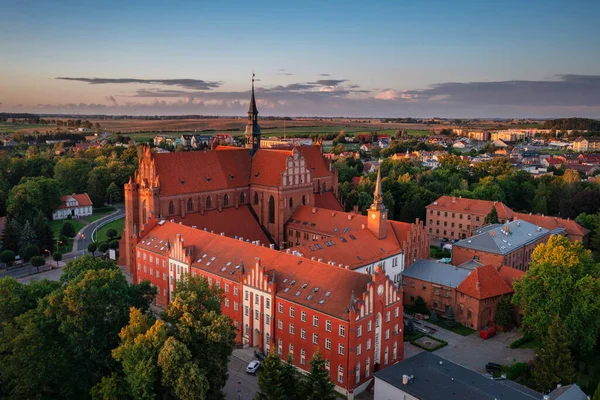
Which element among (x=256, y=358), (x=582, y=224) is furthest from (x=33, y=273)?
(x=582, y=224)

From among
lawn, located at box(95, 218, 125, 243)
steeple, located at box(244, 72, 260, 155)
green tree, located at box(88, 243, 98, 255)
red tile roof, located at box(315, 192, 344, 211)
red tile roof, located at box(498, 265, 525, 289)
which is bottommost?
lawn, located at box(95, 218, 125, 243)

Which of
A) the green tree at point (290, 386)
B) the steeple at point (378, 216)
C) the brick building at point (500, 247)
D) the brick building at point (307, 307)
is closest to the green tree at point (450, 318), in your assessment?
the brick building at point (307, 307)

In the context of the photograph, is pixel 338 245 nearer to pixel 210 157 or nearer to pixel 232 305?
pixel 232 305

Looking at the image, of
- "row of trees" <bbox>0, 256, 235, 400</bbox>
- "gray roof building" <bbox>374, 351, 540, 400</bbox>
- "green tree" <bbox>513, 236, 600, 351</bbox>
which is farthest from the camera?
"green tree" <bbox>513, 236, 600, 351</bbox>

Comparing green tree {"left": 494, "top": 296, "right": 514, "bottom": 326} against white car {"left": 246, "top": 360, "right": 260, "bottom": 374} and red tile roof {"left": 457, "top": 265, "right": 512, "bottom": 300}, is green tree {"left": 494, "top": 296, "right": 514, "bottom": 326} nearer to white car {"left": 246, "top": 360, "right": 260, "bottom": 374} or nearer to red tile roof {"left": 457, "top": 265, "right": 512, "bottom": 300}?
red tile roof {"left": 457, "top": 265, "right": 512, "bottom": 300}

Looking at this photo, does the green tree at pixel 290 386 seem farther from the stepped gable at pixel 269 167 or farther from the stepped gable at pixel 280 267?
the stepped gable at pixel 269 167

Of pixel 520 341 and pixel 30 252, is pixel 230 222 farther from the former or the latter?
pixel 520 341

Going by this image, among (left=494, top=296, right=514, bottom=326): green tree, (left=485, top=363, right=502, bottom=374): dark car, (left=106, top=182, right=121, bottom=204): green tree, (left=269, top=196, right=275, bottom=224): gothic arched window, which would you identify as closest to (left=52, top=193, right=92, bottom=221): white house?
(left=106, top=182, right=121, bottom=204): green tree
